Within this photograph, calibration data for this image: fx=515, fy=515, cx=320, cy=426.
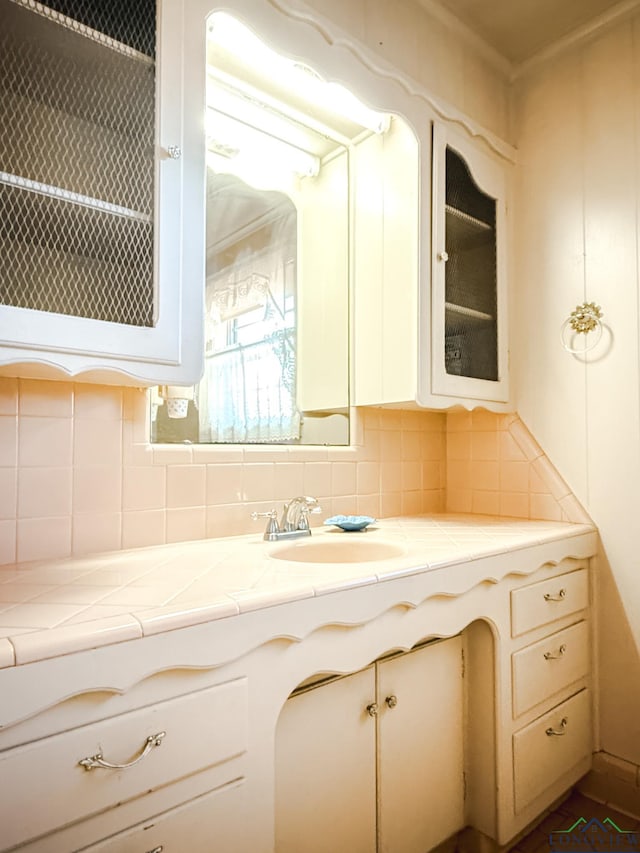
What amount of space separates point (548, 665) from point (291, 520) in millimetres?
894

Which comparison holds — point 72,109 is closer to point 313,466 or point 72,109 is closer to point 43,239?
point 43,239

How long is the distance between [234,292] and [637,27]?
1.60 m

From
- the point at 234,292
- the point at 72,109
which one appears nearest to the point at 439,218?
the point at 234,292

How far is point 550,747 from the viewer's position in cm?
154

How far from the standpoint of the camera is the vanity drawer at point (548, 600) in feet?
4.74

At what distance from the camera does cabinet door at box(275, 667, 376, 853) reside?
104 cm

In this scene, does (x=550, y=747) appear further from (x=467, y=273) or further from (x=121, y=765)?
(x=467, y=273)

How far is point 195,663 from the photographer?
801 mm

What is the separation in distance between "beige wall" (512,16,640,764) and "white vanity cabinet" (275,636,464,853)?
0.66 meters

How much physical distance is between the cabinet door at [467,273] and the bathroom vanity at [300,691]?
52 centimetres

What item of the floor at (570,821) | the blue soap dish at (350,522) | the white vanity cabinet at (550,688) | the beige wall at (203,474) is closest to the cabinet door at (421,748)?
the white vanity cabinet at (550,688)

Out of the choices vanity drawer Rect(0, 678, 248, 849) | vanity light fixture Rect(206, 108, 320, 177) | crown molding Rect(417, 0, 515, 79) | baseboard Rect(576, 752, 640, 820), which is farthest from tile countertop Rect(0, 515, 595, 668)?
crown molding Rect(417, 0, 515, 79)

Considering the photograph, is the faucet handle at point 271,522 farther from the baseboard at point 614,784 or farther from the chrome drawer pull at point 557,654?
the baseboard at point 614,784

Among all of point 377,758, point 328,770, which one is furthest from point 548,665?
point 328,770
